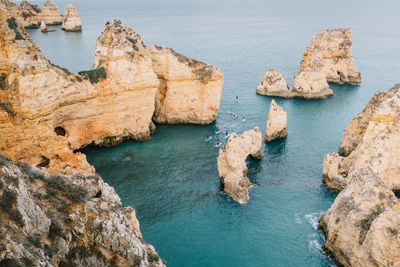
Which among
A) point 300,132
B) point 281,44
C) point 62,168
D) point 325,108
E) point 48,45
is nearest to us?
point 62,168

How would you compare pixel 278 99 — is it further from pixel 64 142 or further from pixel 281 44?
pixel 281 44

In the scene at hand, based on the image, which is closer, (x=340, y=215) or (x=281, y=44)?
(x=340, y=215)

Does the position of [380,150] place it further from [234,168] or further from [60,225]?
[60,225]

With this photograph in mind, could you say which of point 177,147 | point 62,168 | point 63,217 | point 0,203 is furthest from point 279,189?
point 0,203

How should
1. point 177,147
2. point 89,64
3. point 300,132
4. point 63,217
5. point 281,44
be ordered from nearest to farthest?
point 63,217 → point 177,147 → point 300,132 → point 89,64 → point 281,44

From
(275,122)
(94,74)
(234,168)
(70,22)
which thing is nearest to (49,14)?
(70,22)

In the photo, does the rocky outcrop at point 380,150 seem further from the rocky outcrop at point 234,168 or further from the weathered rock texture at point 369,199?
the rocky outcrop at point 234,168

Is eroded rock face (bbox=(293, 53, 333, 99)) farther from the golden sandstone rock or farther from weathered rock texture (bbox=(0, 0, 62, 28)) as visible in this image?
weathered rock texture (bbox=(0, 0, 62, 28))
